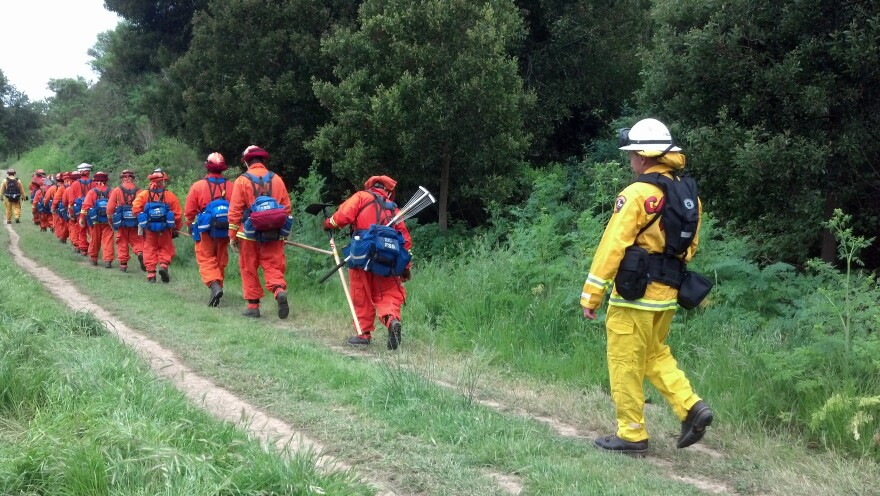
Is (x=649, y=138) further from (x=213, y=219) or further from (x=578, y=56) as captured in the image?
(x=578, y=56)

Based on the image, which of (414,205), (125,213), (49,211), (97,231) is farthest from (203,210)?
(49,211)

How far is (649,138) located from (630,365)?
1504mm

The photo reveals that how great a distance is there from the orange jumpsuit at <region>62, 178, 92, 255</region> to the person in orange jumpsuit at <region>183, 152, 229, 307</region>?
292 inches

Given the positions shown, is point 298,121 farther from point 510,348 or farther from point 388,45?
point 510,348

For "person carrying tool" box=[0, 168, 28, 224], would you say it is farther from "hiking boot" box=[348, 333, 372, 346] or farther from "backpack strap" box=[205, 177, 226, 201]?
"hiking boot" box=[348, 333, 372, 346]

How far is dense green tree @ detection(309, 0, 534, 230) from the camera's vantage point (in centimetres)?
1270

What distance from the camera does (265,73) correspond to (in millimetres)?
17219

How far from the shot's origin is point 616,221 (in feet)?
16.4

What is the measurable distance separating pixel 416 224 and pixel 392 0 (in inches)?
159

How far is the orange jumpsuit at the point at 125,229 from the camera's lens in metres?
14.8

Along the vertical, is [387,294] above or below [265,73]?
below

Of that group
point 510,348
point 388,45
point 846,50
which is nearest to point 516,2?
point 388,45

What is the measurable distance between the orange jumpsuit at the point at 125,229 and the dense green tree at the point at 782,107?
10.2 metres

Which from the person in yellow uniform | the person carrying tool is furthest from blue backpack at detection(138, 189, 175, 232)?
the person carrying tool
